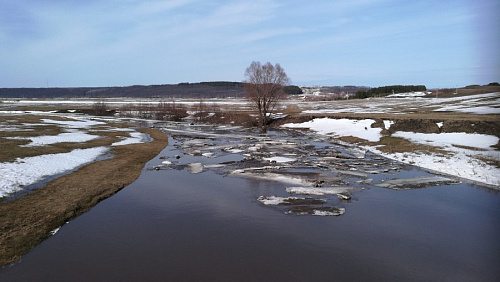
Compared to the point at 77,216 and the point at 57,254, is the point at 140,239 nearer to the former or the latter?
the point at 57,254

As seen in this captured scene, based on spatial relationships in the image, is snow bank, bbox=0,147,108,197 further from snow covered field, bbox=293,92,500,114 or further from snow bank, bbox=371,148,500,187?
snow covered field, bbox=293,92,500,114

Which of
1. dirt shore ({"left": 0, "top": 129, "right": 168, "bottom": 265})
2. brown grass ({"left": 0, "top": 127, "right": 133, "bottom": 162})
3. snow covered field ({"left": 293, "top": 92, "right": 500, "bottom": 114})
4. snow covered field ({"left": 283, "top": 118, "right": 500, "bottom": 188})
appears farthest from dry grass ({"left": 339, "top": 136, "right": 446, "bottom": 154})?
brown grass ({"left": 0, "top": 127, "right": 133, "bottom": 162})

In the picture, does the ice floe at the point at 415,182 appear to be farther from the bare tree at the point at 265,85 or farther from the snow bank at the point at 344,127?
the bare tree at the point at 265,85

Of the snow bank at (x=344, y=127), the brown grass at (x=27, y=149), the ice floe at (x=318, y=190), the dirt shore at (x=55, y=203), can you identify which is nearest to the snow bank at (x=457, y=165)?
the ice floe at (x=318, y=190)

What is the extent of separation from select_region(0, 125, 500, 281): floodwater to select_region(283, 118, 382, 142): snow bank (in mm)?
21376

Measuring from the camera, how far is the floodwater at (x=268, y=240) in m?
9.73

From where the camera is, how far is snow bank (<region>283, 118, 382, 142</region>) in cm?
3906

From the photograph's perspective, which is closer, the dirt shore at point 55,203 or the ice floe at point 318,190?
the dirt shore at point 55,203

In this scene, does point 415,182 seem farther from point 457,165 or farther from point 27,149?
point 27,149

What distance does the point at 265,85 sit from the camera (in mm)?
62094

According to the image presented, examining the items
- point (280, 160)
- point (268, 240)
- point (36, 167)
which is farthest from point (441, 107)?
point (36, 167)

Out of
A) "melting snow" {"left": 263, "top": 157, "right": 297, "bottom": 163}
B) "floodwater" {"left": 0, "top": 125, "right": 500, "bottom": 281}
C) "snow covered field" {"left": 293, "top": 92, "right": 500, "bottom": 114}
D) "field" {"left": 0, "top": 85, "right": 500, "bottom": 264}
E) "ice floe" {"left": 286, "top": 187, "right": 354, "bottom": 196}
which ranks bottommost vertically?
"floodwater" {"left": 0, "top": 125, "right": 500, "bottom": 281}

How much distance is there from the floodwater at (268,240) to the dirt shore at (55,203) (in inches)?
21.0

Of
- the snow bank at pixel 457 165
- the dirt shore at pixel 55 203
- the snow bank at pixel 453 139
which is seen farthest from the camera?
the snow bank at pixel 453 139
